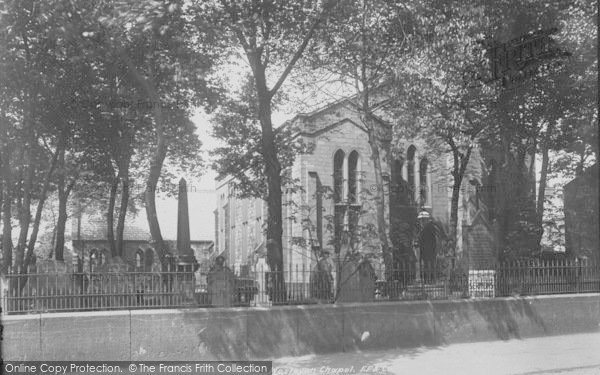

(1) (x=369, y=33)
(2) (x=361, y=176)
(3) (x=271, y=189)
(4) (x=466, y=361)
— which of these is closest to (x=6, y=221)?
(3) (x=271, y=189)

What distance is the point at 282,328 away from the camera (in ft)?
34.0

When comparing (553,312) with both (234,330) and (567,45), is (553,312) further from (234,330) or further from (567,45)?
(234,330)

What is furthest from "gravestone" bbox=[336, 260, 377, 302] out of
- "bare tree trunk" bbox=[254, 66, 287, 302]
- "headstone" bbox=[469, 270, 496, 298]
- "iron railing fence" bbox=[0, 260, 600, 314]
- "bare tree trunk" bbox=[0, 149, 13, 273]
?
"bare tree trunk" bbox=[0, 149, 13, 273]

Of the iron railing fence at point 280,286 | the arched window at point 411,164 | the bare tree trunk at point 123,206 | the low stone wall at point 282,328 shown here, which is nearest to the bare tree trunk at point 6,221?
the bare tree trunk at point 123,206

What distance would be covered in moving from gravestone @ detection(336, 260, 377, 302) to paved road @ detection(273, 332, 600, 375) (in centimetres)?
109

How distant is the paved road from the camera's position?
30.7 ft

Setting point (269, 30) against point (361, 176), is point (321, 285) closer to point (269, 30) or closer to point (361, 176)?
point (269, 30)

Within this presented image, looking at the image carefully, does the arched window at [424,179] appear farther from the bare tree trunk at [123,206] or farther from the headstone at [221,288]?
the headstone at [221,288]

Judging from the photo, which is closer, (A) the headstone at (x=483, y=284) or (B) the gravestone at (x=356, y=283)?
(B) the gravestone at (x=356, y=283)

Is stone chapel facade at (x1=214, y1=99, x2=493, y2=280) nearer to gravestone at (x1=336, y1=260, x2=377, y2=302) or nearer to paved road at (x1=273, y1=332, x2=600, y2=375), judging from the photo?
gravestone at (x1=336, y1=260, x2=377, y2=302)

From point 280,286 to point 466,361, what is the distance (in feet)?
11.4

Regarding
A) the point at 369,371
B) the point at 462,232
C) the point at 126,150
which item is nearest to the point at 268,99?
the point at 369,371

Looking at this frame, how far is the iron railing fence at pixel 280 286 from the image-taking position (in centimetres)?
940

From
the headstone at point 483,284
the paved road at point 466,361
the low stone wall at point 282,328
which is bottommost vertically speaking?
the paved road at point 466,361
